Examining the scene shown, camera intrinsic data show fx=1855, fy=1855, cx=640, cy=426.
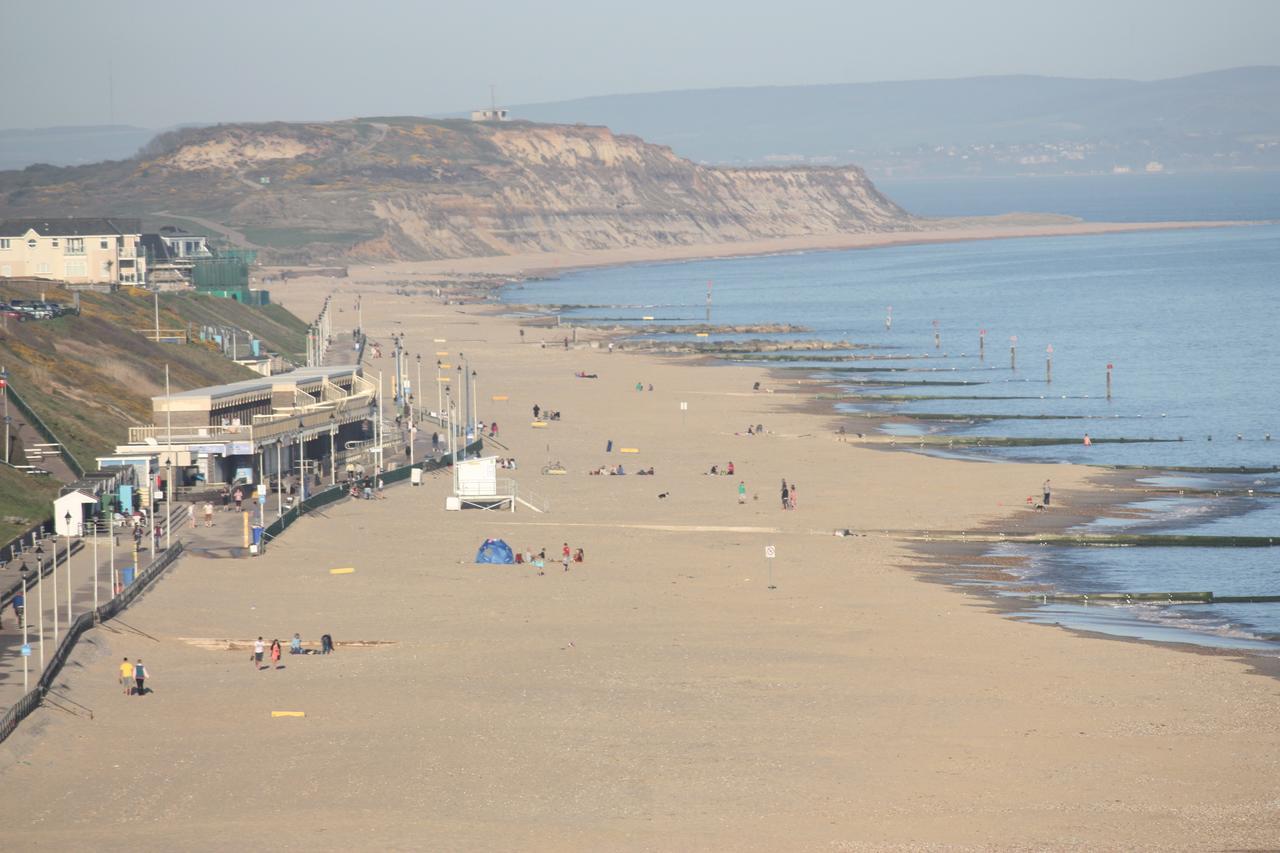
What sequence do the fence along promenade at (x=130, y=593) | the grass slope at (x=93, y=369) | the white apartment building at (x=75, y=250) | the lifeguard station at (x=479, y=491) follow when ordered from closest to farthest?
1. the fence along promenade at (x=130, y=593)
2. the lifeguard station at (x=479, y=491)
3. the grass slope at (x=93, y=369)
4. the white apartment building at (x=75, y=250)

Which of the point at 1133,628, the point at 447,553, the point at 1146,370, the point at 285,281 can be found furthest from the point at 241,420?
the point at 285,281

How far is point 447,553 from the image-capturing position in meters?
55.1

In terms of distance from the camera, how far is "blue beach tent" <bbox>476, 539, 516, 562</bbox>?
176 ft

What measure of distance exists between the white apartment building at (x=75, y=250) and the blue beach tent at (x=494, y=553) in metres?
79.7

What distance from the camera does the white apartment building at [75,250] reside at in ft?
416

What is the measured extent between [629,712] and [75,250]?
4004 inches

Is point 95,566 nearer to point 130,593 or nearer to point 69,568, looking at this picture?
point 130,593

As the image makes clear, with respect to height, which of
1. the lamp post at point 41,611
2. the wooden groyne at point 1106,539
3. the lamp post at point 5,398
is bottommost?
the wooden groyne at point 1106,539

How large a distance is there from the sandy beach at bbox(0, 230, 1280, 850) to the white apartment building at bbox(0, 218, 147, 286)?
74105mm

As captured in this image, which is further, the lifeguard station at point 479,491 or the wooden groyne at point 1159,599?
the lifeguard station at point 479,491

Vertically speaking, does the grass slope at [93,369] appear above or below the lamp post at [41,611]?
above

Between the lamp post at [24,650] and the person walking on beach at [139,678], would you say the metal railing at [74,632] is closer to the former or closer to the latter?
the lamp post at [24,650]

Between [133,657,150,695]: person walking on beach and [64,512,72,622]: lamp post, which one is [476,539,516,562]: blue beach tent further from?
[133,657,150,695]: person walking on beach

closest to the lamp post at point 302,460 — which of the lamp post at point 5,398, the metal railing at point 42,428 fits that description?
the metal railing at point 42,428
